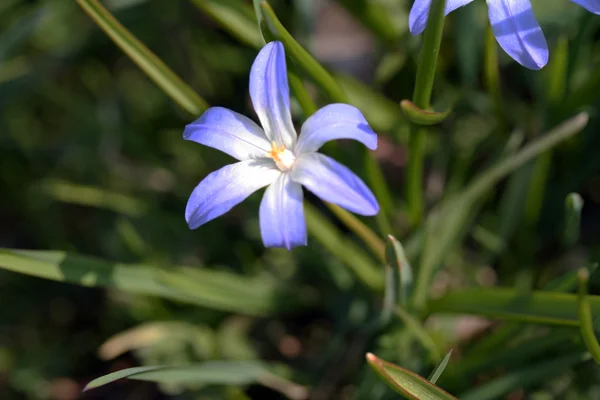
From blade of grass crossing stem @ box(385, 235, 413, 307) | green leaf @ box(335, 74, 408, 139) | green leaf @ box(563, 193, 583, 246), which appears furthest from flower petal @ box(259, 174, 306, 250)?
green leaf @ box(335, 74, 408, 139)

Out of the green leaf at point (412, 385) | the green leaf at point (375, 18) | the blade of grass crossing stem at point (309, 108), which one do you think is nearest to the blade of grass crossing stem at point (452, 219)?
the blade of grass crossing stem at point (309, 108)

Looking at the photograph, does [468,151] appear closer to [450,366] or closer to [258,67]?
[450,366]

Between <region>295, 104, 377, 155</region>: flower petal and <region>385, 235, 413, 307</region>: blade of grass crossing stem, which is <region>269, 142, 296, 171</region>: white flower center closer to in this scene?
<region>295, 104, 377, 155</region>: flower petal

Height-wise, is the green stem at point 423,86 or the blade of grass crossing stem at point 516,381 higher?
the green stem at point 423,86

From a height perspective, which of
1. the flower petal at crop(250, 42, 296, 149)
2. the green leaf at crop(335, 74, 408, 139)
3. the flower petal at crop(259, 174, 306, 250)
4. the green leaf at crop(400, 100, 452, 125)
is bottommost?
the green leaf at crop(335, 74, 408, 139)

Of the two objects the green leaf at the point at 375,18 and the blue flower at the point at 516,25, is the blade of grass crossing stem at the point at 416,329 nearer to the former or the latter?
the blue flower at the point at 516,25

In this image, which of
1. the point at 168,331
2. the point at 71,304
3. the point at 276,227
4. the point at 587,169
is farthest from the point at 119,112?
the point at 587,169
